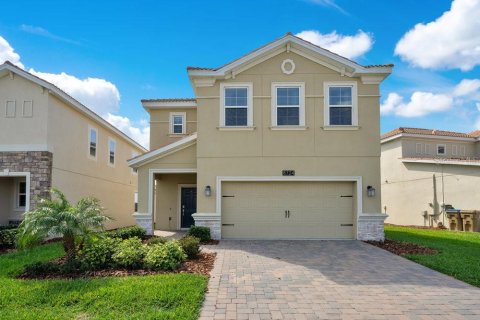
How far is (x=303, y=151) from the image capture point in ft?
42.8

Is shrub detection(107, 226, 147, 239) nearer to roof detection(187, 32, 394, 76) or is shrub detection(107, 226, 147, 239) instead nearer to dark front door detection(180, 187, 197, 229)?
dark front door detection(180, 187, 197, 229)

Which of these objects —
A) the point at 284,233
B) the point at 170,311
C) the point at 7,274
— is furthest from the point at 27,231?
the point at 284,233

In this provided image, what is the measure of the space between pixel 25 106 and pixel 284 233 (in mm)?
10968

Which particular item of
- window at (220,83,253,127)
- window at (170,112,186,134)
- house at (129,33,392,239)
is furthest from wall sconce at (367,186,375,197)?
window at (170,112,186,134)

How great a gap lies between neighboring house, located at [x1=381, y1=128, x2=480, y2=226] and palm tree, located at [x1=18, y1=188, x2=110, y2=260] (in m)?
18.6

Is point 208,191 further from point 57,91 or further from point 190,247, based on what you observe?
point 57,91

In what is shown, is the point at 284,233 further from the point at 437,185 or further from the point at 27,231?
the point at 437,185

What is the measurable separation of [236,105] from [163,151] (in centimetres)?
357

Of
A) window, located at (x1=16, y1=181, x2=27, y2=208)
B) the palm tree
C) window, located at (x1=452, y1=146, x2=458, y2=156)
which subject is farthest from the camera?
window, located at (x1=452, y1=146, x2=458, y2=156)

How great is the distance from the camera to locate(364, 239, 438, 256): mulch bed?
10500mm

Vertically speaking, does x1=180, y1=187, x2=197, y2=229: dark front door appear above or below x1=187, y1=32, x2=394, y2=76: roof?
below

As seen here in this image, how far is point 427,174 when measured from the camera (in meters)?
20.9

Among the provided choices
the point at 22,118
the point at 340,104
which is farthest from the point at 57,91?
the point at 340,104

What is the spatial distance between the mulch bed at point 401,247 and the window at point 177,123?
1069 cm
